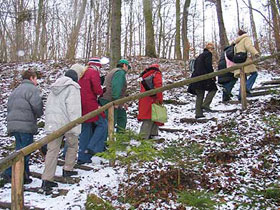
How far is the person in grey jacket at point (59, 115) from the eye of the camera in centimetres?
466

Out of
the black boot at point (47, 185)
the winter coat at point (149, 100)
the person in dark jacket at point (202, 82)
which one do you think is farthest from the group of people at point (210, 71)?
the black boot at point (47, 185)

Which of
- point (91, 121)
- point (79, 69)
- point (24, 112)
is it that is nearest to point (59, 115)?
point (24, 112)

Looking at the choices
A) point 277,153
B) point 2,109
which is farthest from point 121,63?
point 2,109

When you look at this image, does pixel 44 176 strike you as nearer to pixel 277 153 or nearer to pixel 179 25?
pixel 277 153

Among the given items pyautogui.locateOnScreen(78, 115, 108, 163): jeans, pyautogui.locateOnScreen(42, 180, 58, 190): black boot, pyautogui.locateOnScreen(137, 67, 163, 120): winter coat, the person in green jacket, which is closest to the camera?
pyautogui.locateOnScreen(42, 180, 58, 190): black boot

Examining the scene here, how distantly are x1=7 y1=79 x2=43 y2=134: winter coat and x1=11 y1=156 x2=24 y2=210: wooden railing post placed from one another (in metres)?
1.79

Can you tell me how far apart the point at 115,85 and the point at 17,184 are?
3430mm

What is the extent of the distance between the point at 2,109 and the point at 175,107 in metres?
5.89

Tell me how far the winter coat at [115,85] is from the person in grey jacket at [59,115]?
52.2 inches

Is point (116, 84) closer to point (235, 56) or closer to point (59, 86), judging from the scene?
point (59, 86)

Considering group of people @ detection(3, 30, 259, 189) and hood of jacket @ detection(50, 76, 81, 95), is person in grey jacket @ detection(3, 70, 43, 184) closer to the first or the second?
group of people @ detection(3, 30, 259, 189)

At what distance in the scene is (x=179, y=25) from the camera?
19875 mm

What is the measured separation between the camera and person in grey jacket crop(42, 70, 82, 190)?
4660mm

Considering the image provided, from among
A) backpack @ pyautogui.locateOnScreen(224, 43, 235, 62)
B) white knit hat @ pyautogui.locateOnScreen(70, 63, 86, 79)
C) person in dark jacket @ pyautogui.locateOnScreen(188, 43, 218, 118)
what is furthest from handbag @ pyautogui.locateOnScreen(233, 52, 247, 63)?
white knit hat @ pyautogui.locateOnScreen(70, 63, 86, 79)
